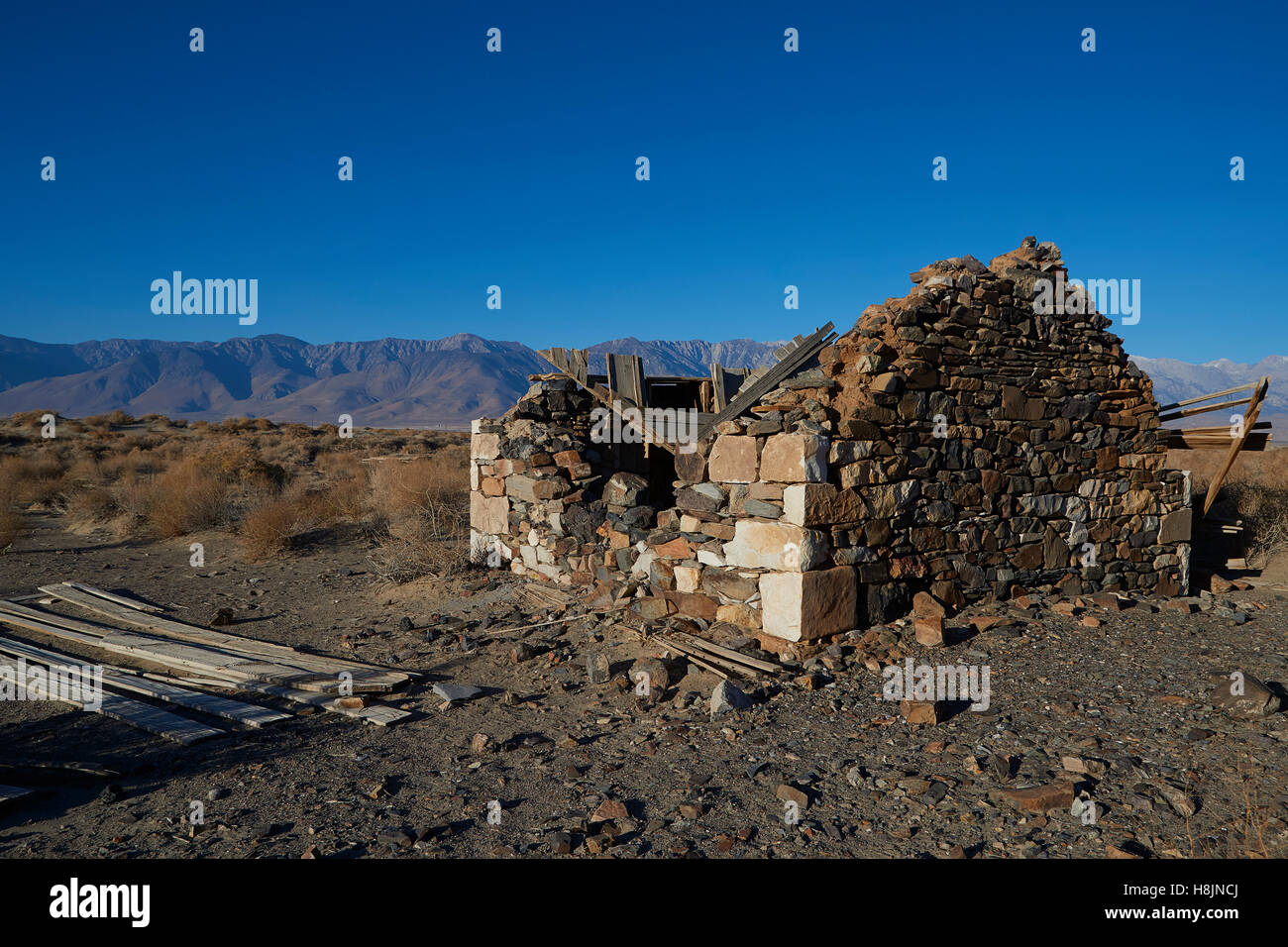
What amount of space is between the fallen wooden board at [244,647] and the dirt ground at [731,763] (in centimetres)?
31

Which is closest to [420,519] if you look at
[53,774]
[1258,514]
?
[53,774]

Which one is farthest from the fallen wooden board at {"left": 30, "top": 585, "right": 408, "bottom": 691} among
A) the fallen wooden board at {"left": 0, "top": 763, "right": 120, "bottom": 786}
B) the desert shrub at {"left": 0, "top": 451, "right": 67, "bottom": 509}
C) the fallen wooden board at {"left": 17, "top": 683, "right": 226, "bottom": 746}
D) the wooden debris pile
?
the desert shrub at {"left": 0, "top": 451, "right": 67, "bottom": 509}

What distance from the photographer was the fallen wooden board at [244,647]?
5624mm

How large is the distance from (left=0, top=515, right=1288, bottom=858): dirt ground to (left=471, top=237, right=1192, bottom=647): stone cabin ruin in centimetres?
55

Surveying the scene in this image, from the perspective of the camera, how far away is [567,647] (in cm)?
630

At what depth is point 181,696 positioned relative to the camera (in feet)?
17.3

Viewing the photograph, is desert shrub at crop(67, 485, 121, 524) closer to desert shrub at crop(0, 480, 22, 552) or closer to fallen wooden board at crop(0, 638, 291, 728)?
desert shrub at crop(0, 480, 22, 552)

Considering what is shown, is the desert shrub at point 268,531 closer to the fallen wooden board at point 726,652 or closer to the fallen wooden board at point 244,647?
the fallen wooden board at point 244,647

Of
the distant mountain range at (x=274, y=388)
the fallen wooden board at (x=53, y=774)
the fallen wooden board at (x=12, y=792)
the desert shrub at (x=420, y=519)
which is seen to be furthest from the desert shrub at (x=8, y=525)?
the distant mountain range at (x=274, y=388)

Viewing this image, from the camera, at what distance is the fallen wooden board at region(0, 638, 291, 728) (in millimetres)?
4887

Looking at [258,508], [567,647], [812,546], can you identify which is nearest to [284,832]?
[567,647]
